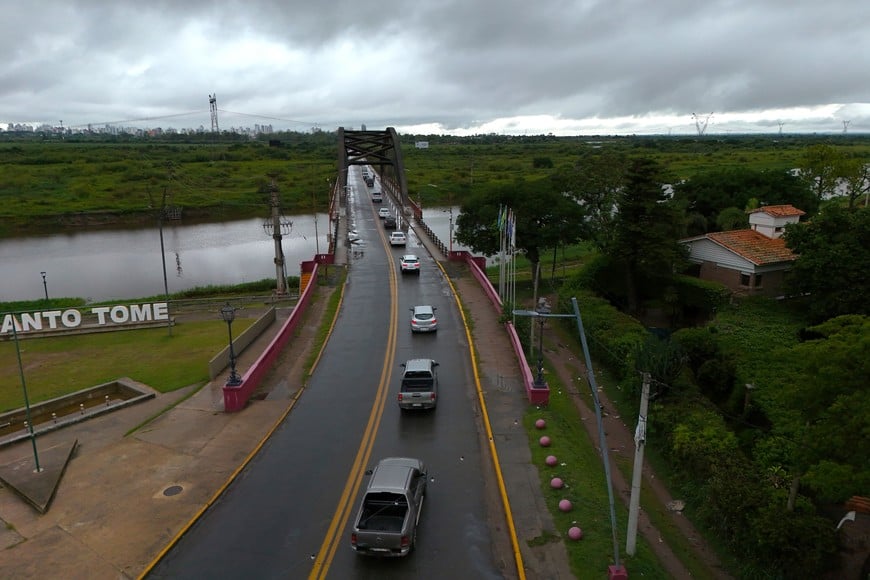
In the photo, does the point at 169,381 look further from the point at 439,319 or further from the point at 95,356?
the point at 439,319

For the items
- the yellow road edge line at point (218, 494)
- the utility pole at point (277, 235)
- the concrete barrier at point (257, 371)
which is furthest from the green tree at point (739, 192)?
the yellow road edge line at point (218, 494)

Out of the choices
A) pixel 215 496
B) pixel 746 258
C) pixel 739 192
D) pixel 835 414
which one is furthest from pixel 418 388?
pixel 739 192

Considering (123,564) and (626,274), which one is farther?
(626,274)

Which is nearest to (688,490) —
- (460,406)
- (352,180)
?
(460,406)

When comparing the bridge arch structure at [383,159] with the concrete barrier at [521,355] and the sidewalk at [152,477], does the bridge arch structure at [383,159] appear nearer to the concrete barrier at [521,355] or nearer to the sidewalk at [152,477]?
the concrete barrier at [521,355]

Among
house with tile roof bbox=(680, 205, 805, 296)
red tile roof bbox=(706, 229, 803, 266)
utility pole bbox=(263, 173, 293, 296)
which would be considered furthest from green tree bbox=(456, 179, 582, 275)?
utility pole bbox=(263, 173, 293, 296)

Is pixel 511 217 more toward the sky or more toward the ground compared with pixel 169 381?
more toward the sky

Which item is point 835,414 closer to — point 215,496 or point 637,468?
point 637,468
